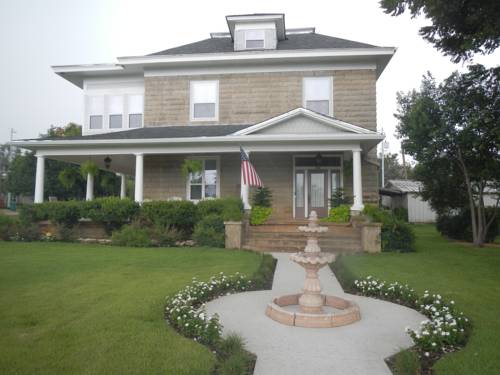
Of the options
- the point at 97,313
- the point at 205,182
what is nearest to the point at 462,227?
the point at 205,182

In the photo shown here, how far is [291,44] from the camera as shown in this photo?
62.6ft

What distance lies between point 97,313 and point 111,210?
957 centimetres

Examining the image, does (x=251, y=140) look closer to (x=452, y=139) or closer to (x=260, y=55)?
(x=260, y=55)

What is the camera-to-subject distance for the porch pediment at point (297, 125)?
14716 mm

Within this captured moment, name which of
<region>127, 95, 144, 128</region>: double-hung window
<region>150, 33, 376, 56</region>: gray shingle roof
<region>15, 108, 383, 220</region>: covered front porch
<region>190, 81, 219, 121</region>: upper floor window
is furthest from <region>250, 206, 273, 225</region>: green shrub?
<region>127, 95, 144, 128</region>: double-hung window

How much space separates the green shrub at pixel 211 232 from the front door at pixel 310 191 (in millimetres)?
4693

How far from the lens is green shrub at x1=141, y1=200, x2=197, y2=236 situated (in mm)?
14266

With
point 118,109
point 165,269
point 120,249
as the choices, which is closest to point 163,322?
point 165,269

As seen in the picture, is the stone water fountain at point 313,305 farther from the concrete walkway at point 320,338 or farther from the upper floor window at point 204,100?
the upper floor window at point 204,100

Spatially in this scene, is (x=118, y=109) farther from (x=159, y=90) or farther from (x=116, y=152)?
(x=116, y=152)

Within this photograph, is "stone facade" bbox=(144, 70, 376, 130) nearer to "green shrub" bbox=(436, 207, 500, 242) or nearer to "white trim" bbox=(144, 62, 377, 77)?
"white trim" bbox=(144, 62, 377, 77)

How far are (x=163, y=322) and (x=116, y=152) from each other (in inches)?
474

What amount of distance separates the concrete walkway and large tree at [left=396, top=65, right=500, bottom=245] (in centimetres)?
937

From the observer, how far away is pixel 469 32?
9727mm
